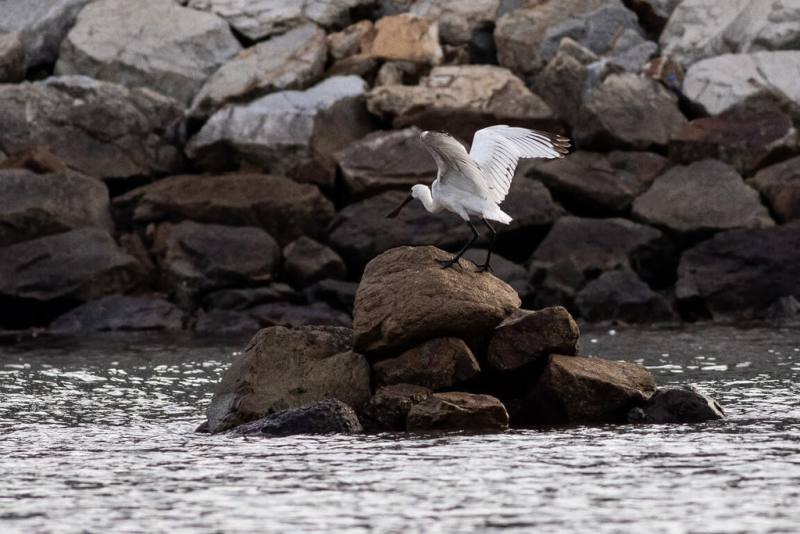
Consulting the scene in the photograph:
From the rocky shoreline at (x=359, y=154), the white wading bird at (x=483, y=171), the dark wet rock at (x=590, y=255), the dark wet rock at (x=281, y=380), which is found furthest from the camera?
the rocky shoreline at (x=359, y=154)

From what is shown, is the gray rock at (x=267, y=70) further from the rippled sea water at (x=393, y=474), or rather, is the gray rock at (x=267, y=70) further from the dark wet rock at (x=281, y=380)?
the dark wet rock at (x=281, y=380)

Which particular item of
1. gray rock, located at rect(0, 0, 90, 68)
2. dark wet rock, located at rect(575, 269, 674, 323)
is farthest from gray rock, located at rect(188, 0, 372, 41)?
dark wet rock, located at rect(575, 269, 674, 323)

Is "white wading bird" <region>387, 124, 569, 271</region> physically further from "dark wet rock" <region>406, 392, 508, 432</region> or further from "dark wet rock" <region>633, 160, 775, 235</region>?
→ "dark wet rock" <region>633, 160, 775, 235</region>

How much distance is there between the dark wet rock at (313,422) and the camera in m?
14.6

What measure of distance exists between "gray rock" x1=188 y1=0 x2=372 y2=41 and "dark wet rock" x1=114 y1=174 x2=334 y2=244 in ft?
24.4

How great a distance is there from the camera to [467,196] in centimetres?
1659

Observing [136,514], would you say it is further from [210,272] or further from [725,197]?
[725,197]

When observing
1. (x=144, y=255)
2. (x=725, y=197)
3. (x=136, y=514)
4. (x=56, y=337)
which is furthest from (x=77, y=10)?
(x=136, y=514)

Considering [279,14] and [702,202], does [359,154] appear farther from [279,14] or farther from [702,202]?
[279,14]

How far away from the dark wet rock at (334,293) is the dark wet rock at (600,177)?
15.5ft

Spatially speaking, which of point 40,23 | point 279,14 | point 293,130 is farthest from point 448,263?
point 40,23

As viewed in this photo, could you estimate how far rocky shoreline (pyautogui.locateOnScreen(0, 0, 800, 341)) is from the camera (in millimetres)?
26781

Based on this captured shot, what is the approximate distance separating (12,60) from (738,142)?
16103 mm

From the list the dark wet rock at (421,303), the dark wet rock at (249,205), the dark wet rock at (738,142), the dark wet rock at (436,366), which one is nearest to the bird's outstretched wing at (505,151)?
the dark wet rock at (421,303)
